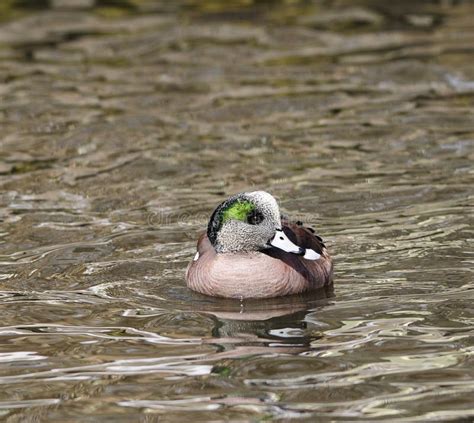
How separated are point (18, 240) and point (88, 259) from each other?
0.78m

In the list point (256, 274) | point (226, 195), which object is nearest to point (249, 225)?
point (256, 274)

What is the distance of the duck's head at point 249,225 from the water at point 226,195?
41 centimetres

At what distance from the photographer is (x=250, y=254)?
30.5ft

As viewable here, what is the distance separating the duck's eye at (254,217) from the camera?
Result: 9.22 m

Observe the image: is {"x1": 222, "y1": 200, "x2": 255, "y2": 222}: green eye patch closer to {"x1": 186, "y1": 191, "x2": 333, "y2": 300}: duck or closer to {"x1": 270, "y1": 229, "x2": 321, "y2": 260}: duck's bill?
{"x1": 186, "y1": 191, "x2": 333, "y2": 300}: duck

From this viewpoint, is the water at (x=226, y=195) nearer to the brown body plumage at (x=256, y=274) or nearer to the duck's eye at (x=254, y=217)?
the brown body plumage at (x=256, y=274)

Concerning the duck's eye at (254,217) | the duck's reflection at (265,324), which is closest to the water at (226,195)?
the duck's reflection at (265,324)

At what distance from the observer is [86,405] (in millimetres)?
7289

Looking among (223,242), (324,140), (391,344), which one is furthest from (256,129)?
(391,344)

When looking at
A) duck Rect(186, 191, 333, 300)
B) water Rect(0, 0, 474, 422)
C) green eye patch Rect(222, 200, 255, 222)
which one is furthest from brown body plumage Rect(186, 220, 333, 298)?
green eye patch Rect(222, 200, 255, 222)

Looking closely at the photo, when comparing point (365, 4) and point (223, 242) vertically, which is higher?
point (365, 4)

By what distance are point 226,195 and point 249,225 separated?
9.84 feet

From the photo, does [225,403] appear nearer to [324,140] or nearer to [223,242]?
[223,242]

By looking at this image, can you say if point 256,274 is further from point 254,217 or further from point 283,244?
point 254,217
